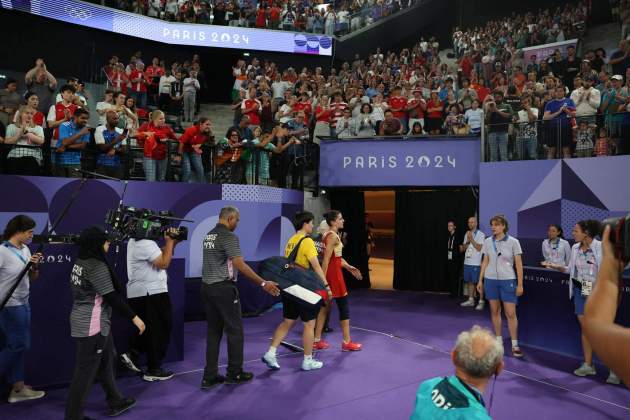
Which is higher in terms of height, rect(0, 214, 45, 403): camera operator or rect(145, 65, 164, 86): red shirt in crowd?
rect(145, 65, 164, 86): red shirt in crowd

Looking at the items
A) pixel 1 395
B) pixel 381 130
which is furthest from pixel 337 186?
pixel 1 395

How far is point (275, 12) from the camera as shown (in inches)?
760

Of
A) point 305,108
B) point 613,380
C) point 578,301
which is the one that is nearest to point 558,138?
point 578,301

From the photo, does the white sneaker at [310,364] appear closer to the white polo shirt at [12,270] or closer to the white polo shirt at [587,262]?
the white polo shirt at [12,270]

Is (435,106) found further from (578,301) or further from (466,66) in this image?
(578,301)

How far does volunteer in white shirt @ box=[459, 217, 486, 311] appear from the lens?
1024 centimetres

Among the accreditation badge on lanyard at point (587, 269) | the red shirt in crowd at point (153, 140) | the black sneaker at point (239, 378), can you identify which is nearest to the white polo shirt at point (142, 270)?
the black sneaker at point (239, 378)

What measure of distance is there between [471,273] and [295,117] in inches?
203

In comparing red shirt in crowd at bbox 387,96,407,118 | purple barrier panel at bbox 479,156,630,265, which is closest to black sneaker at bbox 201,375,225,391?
purple barrier panel at bbox 479,156,630,265

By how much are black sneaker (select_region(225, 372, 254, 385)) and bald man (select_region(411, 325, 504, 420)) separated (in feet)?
12.0

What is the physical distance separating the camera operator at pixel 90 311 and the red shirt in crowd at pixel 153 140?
4329 mm

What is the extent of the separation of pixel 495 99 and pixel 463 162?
1487 millimetres

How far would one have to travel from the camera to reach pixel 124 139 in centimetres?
805

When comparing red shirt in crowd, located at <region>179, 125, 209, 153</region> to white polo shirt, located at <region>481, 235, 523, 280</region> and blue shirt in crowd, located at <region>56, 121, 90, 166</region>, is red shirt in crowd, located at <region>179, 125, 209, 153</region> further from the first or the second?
white polo shirt, located at <region>481, 235, 523, 280</region>
